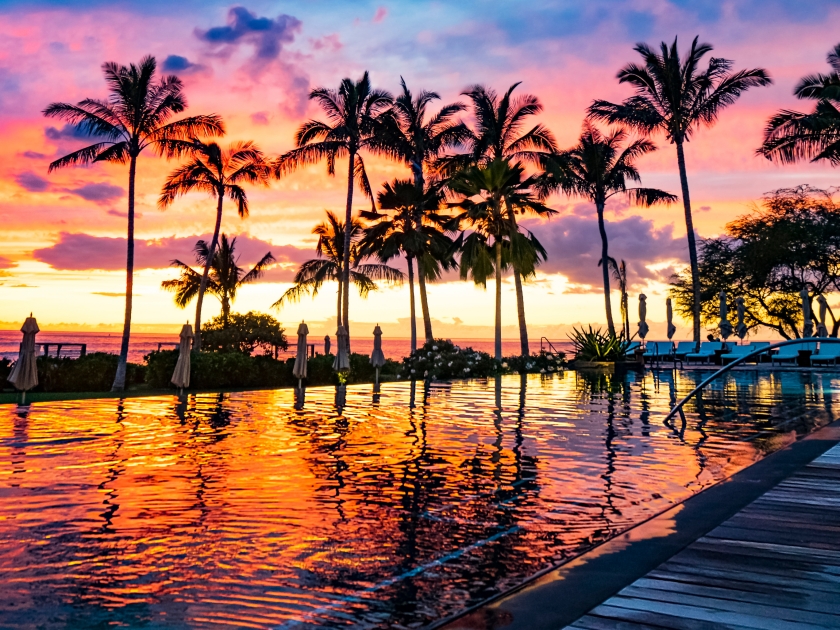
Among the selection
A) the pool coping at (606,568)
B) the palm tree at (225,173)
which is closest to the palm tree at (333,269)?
the palm tree at (225,173)

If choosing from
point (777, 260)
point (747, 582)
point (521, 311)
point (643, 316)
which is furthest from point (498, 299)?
point (747, 582)

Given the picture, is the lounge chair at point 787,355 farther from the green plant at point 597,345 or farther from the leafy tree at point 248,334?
the leafy tree at point 248,334

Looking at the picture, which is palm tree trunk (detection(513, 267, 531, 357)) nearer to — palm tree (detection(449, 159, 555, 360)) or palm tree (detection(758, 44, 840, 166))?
palm tree (detection(449, 159, 555, 360))

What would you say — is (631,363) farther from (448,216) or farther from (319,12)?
(319,12)

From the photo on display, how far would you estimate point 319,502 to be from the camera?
6.38 metres

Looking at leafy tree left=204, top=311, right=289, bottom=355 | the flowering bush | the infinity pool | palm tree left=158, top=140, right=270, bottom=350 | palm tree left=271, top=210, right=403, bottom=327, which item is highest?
palm tree left=158, top=140, right=270, bottom=350

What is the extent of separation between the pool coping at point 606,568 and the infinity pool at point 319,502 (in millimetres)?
273

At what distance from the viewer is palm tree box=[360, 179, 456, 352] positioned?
33844mm

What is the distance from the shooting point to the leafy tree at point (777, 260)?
4269 cm

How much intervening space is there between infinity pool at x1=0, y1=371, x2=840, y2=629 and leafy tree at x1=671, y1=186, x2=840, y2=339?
33045 millimetres

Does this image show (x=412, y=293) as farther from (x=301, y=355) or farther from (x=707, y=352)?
(x=301, y=355)

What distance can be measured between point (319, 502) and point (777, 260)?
4324 centimetres

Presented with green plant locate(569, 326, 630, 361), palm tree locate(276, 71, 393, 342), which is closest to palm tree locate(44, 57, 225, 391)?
palm tree locate(276, 71, 393, 342)

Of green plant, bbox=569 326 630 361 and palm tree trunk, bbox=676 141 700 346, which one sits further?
palm tree trunk, bbox=676 141 700 346
